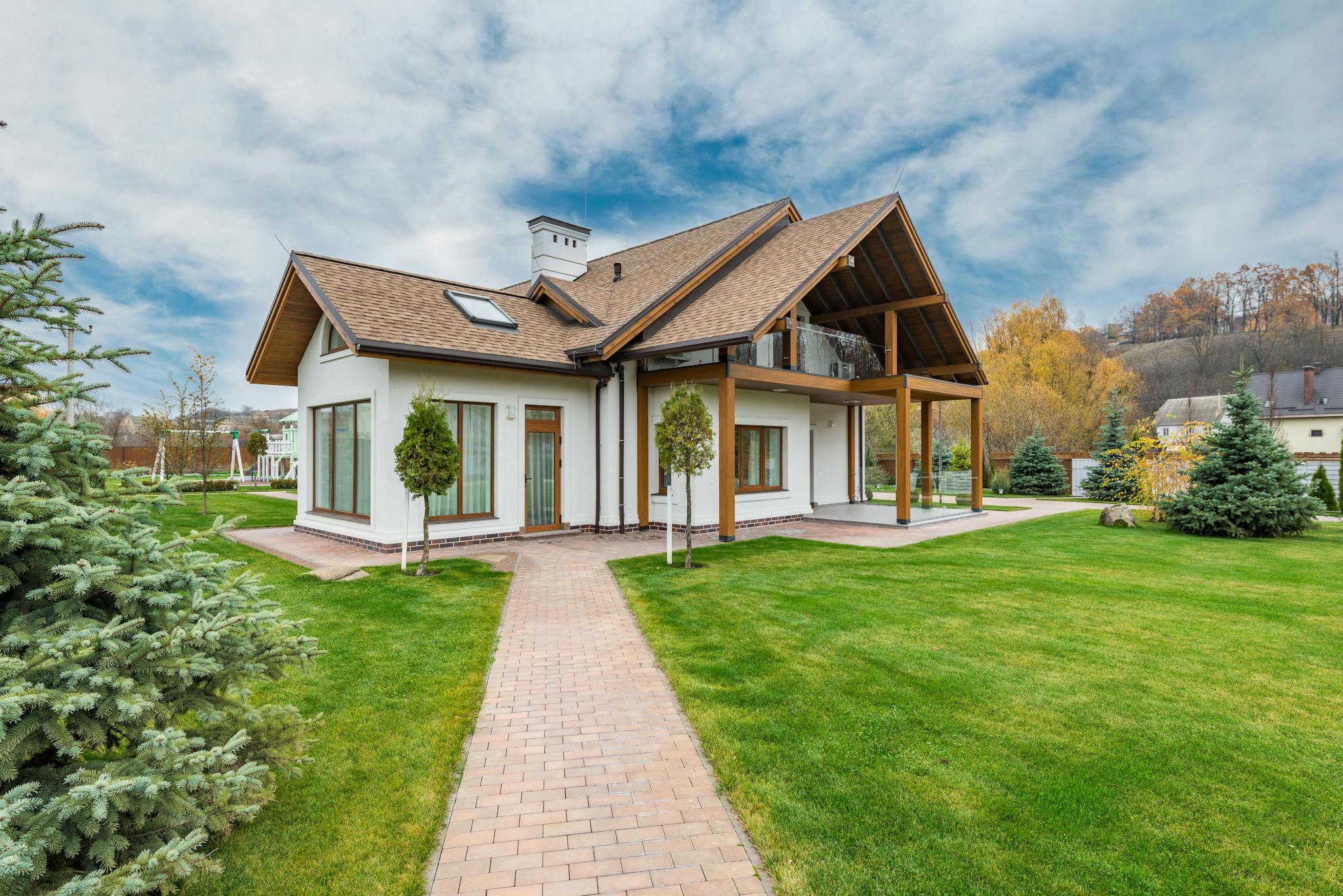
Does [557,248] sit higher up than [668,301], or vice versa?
[557,248]

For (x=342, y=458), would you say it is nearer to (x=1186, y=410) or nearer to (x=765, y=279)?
(x=765, y=279)

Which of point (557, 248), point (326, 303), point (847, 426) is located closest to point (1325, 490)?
point (847, 426)

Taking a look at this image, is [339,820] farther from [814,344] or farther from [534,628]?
[814,344]

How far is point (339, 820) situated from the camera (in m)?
3.10

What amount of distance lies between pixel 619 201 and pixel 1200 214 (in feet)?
137

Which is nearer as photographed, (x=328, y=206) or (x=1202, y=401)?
(x=328, y=206)

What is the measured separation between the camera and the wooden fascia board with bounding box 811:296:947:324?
15156mm

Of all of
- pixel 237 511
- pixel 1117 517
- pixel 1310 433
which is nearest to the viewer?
pixel 1117 517

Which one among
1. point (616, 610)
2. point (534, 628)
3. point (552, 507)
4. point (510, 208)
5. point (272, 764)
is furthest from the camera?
point (510, 208)

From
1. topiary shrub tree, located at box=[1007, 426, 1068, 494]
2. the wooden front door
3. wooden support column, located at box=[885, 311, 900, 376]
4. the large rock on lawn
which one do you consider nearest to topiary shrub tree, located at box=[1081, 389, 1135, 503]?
topiary shrub tree, located at box=[1007, 426, 1068, 494]

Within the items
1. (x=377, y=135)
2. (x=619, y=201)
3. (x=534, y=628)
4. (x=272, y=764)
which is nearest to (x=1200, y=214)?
(x=619, y=201)

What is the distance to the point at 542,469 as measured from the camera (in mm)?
12680

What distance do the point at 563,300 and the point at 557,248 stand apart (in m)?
3.95

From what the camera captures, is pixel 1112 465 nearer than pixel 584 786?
No
